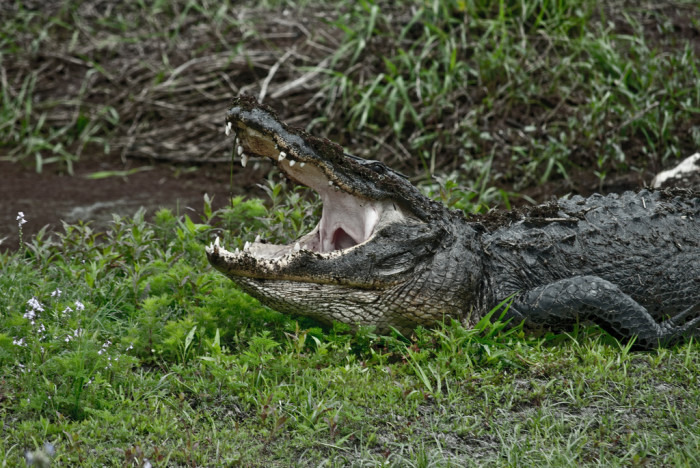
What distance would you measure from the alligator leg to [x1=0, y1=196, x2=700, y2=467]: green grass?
0.10m

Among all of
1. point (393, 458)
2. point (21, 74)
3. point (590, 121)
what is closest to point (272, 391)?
point (393, 458)

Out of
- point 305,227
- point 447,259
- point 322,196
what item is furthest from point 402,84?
point 447,259

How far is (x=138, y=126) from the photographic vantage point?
826cm

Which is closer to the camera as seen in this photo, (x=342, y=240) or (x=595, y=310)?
(x=595, y=310)

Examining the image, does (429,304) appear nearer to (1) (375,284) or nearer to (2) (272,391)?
(1) (375,284)

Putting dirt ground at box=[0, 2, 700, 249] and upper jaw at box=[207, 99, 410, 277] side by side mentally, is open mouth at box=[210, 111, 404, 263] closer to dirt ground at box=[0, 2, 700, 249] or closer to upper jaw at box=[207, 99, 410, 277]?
upper jaw at box=[207, 99, 410, 277]

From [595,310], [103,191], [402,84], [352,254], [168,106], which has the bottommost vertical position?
[103,191]

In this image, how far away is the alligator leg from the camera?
364 cm

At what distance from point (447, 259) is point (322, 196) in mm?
786

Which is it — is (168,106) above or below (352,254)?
below

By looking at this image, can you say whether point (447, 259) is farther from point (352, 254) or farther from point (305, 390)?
point (305, 390)

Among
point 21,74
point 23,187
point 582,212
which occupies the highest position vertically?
point 582,212

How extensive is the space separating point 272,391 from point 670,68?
17.9 ft

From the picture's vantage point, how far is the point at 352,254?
3627 mm
